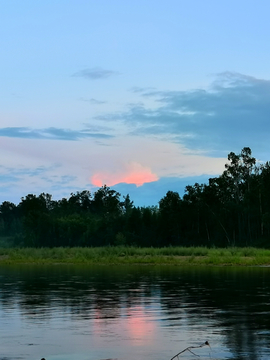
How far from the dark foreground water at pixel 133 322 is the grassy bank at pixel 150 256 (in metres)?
35.7

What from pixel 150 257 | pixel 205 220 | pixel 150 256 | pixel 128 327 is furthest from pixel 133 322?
pixel 205 220

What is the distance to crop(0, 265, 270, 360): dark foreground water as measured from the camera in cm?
1655

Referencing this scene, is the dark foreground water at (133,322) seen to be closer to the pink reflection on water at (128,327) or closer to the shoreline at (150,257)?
the pink reflection on water at (128,327)

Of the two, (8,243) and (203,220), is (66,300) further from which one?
(8,243)

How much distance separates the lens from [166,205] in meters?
132

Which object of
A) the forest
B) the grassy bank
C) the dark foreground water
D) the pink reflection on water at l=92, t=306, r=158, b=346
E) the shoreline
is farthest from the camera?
the forest

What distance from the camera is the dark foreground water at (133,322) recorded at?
54.3ft

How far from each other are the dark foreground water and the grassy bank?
3573 cm

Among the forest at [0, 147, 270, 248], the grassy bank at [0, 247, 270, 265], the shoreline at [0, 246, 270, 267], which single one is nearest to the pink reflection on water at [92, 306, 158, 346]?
the shoreline at [0, 246, 270, 267]

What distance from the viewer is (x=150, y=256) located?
84125 mm

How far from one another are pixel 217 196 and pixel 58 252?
130ft

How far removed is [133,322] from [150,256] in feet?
203

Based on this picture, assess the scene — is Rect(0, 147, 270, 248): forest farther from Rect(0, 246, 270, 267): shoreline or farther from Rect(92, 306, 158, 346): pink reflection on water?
Rect(92, 306, 158, 346): pink reflection on water

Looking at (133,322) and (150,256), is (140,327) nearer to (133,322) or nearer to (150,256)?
(133,322)
